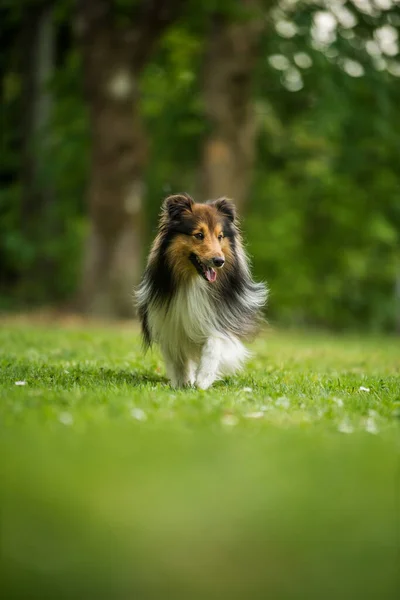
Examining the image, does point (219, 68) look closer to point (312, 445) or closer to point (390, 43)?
point (390, 43)

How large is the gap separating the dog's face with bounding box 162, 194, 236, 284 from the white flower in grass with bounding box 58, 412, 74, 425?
2.03 m

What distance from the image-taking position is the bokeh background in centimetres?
1759

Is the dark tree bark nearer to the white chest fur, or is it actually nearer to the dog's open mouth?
the white chest fur

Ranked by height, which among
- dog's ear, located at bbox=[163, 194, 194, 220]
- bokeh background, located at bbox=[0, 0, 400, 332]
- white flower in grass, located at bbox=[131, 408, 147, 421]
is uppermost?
bokeh background, located at bbox=[0, 0, 400, 332]

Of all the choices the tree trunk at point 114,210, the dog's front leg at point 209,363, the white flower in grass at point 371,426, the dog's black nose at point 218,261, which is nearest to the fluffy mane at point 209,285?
the dog's front leg at point 209,363

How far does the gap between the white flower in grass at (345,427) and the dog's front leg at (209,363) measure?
5.53 ft

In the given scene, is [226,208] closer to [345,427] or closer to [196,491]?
[345,427]

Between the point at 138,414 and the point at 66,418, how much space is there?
48 cm

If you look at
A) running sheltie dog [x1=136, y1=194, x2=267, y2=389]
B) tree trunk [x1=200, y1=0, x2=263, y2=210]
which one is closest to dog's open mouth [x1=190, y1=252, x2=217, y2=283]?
running sheltie dog [x1=136, y1=194, x2=267, y2=389]

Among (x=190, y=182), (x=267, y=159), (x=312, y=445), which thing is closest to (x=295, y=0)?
(x=267, y=159)

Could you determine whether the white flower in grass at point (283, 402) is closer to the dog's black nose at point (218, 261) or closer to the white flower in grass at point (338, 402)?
the white flower in grass at point (338, 402)

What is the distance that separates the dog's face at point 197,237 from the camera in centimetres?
707

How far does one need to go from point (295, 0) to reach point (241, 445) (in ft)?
48.1

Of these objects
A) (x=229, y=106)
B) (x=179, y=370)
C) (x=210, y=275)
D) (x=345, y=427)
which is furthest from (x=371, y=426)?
(x=229, y=106)
